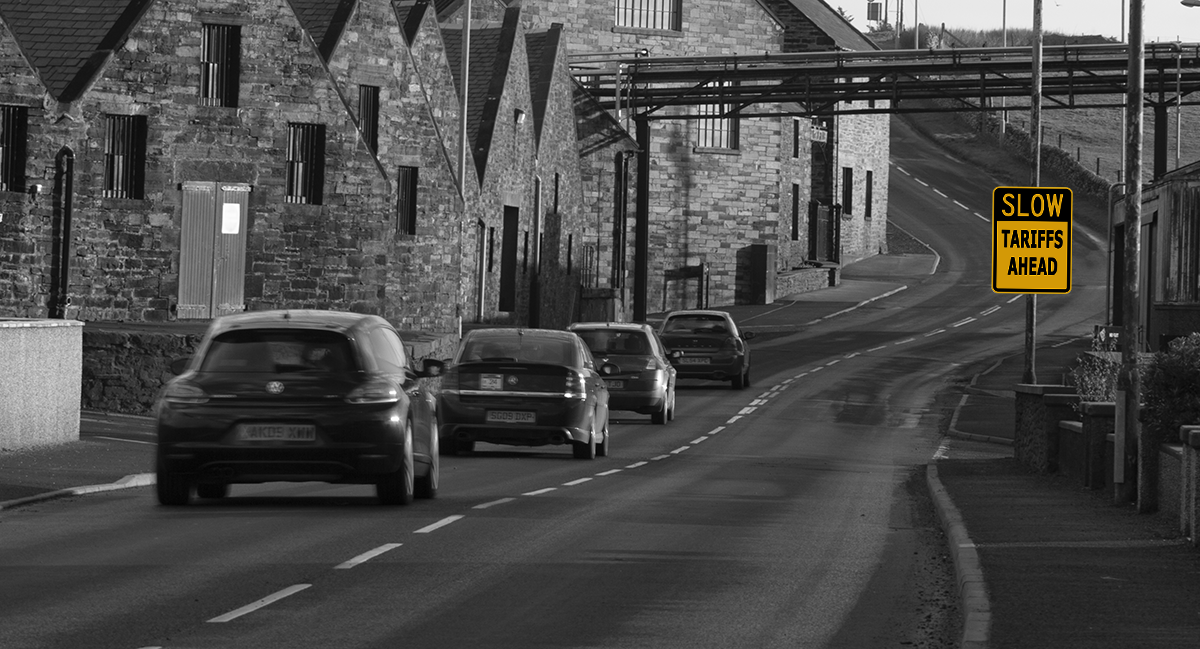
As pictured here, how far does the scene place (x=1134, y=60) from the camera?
17.7 metres

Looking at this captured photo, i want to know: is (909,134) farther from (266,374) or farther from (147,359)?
(266,374)

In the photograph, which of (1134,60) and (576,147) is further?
(576,147)

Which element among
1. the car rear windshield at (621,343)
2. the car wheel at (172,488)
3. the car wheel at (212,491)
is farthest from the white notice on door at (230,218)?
the car wheel at (172,488)

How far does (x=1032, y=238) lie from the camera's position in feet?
66.6

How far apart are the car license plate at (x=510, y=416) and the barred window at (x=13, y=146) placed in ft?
66.8

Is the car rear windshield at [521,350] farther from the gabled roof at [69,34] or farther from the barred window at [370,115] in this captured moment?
the barred window at [370,115]

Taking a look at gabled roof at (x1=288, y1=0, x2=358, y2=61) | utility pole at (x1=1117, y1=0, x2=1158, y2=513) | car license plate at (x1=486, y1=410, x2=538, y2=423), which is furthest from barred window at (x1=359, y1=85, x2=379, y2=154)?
utility pole at (x1=1117, y1=0, x2=1158, y2=513)

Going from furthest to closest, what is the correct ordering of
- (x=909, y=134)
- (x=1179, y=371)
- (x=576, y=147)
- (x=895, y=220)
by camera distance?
1. (x=909, y=134)
2. (x=895, y=220)
3. (x=576, y=147)
4. (x=1179, y=371)

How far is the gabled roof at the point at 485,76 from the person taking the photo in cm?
5159

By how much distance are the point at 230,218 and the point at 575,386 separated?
20.6m

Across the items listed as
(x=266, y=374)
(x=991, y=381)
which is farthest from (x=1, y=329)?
(x=991, y=381)

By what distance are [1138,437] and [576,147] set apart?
45703mm

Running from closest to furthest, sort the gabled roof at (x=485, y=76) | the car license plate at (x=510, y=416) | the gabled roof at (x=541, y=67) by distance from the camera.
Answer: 1. the car license plate at (x=510, y=416)
2. the gabled roof at (x=485, y=76)
3. the gabled roof at (x=541, y=67)

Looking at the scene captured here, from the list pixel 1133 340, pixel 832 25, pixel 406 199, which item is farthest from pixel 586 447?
pixel 832 25
